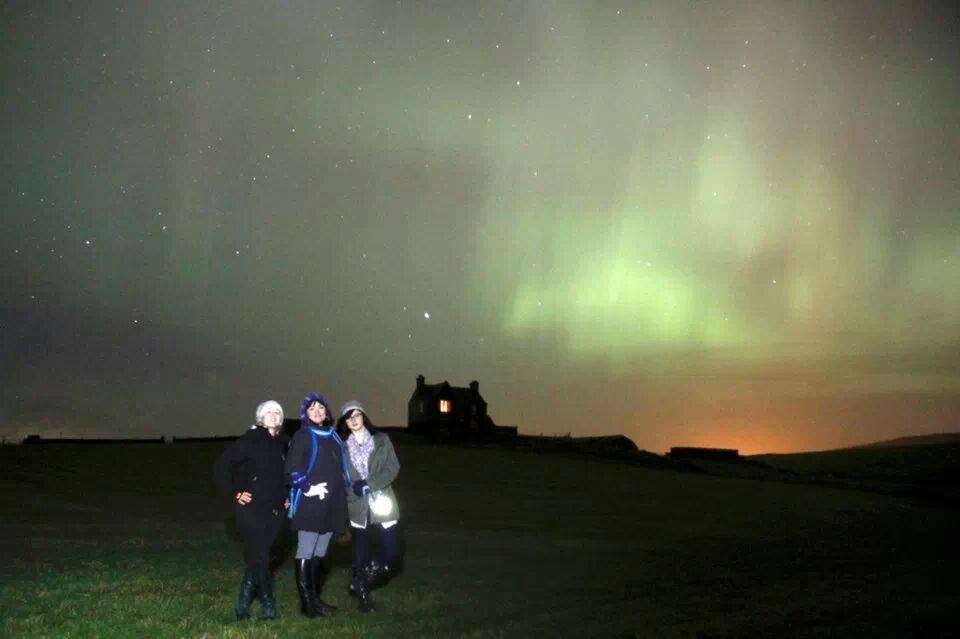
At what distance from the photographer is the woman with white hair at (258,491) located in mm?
10406

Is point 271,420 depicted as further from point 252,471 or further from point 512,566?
point 512,566

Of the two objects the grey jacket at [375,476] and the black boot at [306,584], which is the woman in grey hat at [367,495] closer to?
the grey jacket at [375,476]

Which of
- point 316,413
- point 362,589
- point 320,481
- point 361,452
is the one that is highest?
point 316,413

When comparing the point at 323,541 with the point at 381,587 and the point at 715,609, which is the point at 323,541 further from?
the point at 715,609

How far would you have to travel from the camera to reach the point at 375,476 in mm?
11734

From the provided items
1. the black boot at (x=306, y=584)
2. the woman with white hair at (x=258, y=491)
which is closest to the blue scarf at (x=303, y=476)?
the woman with white hair at (x=258, y=491)

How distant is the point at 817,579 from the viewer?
1518cm

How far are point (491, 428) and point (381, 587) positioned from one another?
54.6m

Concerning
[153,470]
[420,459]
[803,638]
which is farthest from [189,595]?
[420,459]

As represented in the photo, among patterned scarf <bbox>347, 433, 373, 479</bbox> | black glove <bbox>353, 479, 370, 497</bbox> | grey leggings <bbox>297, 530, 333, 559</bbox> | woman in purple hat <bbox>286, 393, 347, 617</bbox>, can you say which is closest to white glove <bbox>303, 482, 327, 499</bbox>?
woman in purple hat <bbox>286, 393, 347, 617</bbox>

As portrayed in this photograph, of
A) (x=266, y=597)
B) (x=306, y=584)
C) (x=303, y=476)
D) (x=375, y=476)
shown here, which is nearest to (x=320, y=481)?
(x=303, y=476)

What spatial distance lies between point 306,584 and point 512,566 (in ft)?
18.7

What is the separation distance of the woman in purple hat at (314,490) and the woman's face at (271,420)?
29 cm

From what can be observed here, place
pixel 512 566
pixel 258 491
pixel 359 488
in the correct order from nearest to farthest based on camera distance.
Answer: pixel 258 491 < pixel 359 488 < pixel 512 566
